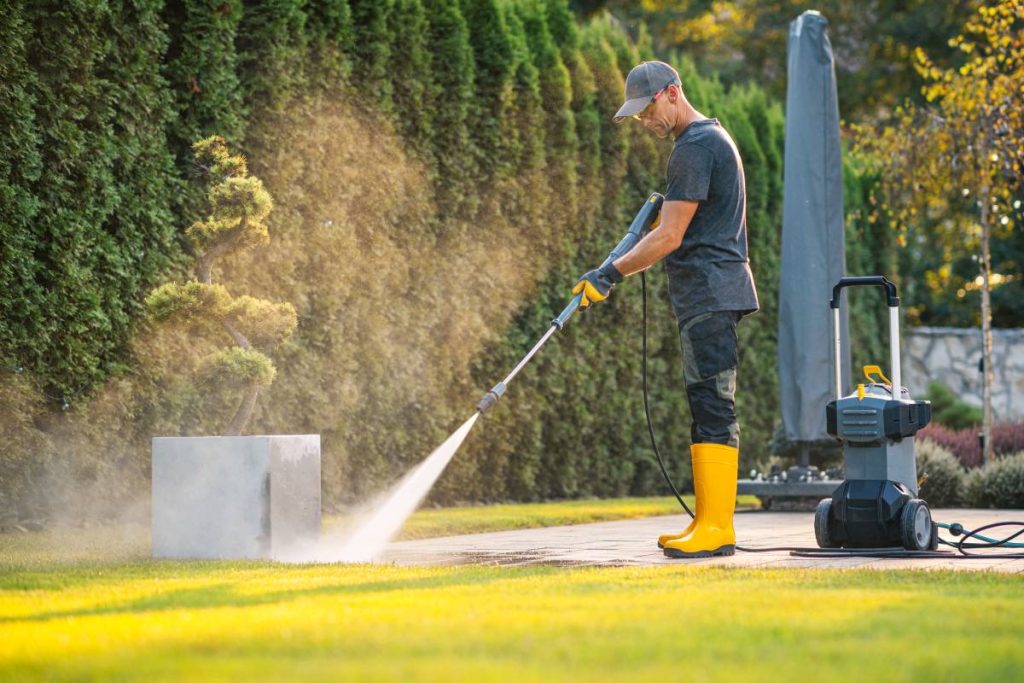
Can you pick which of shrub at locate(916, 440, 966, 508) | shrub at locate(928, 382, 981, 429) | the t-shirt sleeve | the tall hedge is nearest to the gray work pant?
the t-shirt sleeve

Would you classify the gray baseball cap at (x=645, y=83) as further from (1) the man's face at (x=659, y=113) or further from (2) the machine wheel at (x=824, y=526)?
(2) the machine wheel at (x=824, y=526)

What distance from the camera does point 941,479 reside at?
8.72 meters

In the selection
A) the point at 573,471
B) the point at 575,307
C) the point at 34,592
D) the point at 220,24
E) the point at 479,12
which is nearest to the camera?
the point at 34,592

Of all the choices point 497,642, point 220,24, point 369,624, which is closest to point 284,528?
point 369,624

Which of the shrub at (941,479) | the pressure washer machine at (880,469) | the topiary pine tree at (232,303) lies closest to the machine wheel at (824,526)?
the pressure washer machine at (880,469)

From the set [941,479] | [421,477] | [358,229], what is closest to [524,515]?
[421,477]

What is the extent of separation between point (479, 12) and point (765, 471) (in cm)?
361

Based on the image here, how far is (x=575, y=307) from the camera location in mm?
5133

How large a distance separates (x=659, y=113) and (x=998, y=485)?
446cm

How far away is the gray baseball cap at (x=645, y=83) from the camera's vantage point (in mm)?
5109

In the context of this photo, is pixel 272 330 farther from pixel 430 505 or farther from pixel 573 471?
pixel 573 471

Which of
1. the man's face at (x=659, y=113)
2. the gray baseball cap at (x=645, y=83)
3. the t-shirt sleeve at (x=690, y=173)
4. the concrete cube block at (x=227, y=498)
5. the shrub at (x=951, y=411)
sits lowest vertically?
the concrete cube block at (x=227, y=498)

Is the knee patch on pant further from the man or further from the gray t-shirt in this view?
the gray t-shirt

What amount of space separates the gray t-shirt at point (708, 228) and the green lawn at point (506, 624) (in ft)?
3.53
